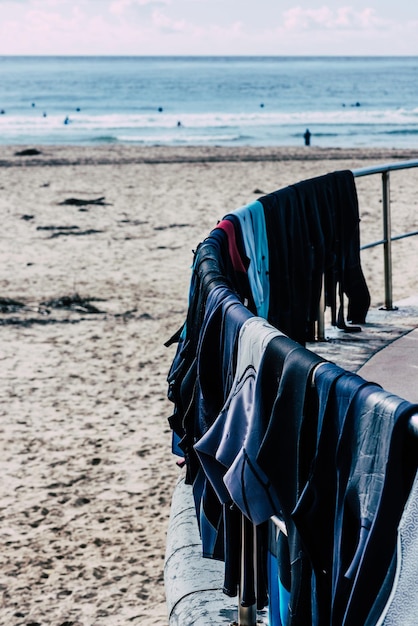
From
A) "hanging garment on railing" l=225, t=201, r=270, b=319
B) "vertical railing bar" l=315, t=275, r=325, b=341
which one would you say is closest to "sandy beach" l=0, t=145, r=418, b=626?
"vertical railing bar" l=315, t=275, r=325, b=341

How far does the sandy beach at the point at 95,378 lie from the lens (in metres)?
4.96

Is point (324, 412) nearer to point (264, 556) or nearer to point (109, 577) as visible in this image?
point (264, 556)

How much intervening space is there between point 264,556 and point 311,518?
3.20 feet

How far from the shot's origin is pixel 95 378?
26.5 ft

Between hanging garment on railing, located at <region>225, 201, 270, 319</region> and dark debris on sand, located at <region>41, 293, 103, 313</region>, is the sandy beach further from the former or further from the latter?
hanging garment on railing, located at <region>225, 201, 270, 319</region>

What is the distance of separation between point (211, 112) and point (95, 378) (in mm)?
57660

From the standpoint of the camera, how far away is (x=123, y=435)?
6.83 metres

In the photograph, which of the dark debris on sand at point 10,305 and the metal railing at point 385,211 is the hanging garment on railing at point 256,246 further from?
the dark debris on sand at point 10,305

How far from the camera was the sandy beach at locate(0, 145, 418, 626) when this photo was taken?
496 cm

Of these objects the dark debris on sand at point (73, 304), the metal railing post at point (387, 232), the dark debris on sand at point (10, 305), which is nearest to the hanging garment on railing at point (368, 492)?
the metal railing post at point (387, 232)

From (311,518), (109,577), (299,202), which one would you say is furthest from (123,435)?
(311,518)

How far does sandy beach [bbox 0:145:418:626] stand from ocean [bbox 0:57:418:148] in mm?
24161

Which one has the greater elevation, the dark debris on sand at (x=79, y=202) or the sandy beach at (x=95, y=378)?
the dark debris on sand at (x=79, y=202)

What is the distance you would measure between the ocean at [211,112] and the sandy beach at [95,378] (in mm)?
24161
